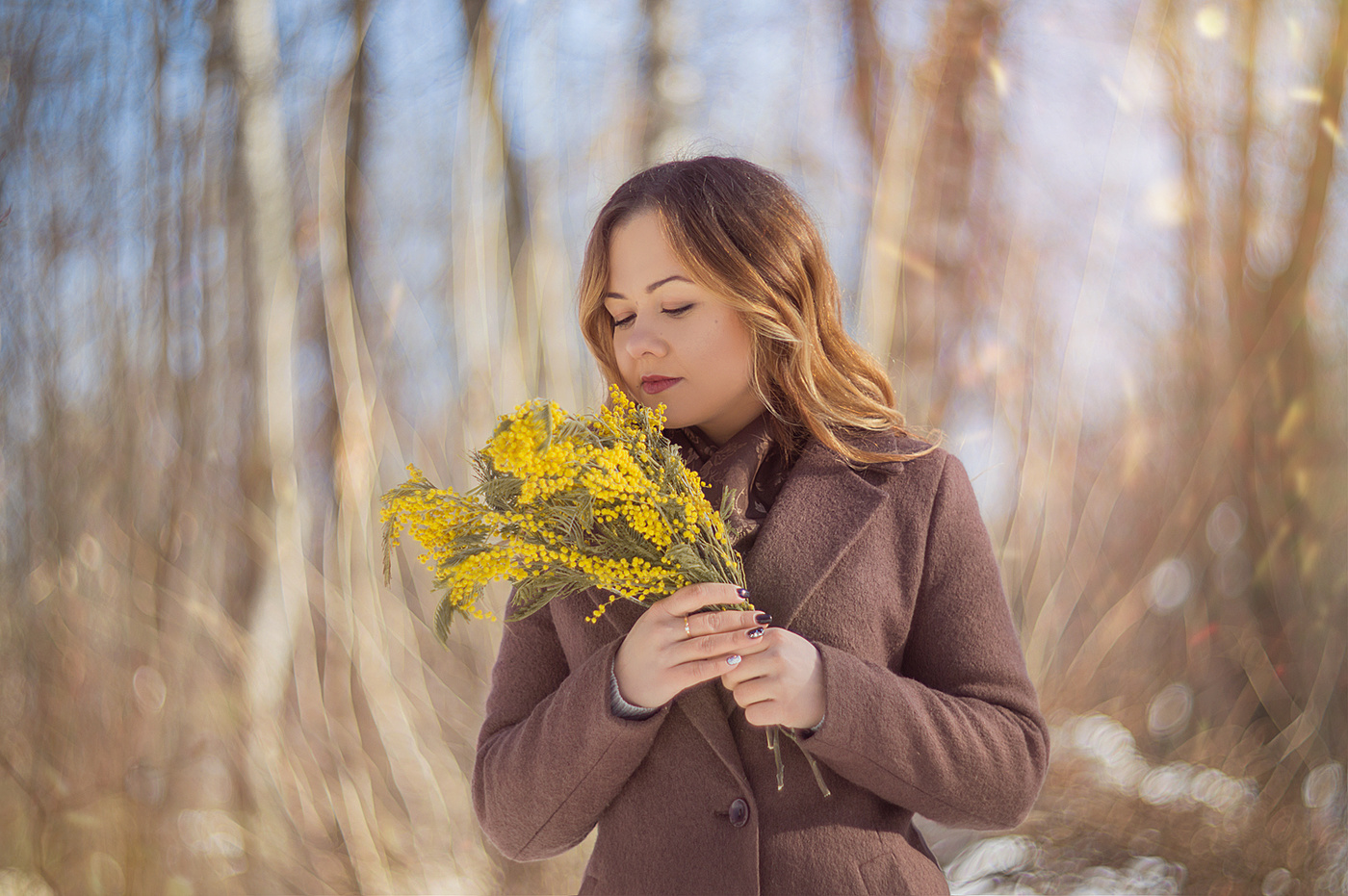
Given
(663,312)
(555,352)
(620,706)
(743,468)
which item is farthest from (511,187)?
(620,706)

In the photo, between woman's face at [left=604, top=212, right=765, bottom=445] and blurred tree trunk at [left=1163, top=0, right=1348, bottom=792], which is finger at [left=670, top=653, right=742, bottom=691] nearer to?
woman's face at [left=604, top=212, right=765, bottom=445]

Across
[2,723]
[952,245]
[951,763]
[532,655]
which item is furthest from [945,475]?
[2,723]

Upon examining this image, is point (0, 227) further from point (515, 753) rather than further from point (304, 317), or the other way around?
point (515, 753)

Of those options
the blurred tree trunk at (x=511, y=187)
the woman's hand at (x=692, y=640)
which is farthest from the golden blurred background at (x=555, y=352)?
the woman's hand at (x=692, y=640)

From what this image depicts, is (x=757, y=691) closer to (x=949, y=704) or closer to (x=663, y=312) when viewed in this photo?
(x=949, y=704)

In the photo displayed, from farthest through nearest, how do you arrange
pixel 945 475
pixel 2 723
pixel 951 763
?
1. pixel 2 723
2. pixel 945 475
3. pixel 951 763

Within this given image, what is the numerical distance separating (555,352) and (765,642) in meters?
1.59

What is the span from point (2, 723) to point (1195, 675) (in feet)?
9.32

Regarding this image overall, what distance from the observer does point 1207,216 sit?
8.19 feet

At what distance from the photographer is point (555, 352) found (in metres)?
2.46

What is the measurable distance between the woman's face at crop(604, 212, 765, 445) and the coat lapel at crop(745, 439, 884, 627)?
15 cm

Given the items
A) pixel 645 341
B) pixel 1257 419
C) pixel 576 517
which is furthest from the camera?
pixel 1257 419

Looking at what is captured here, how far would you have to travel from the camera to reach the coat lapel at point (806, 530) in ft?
3.66

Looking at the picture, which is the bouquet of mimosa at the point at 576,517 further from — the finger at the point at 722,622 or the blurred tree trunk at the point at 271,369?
the blurred tree trunk at the point at 271,369
